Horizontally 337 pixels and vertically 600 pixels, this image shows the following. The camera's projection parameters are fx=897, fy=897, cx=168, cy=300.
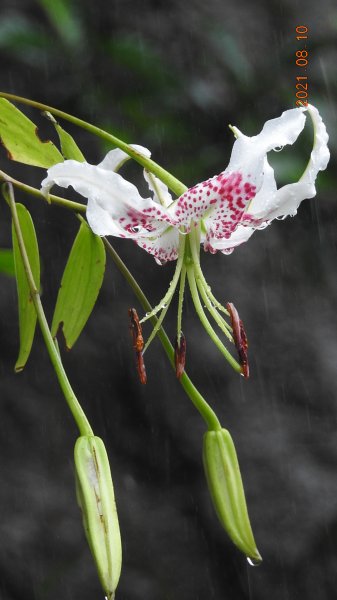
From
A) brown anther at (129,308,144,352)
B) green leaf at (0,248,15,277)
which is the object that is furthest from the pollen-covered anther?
green leaf at (0,248,15,277)

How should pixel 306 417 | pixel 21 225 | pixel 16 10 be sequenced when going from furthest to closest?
pixel 306 417
pixel 16 10
pixel 21 225

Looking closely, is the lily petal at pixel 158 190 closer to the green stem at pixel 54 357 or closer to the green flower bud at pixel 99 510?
the green stem at pixel 54 357

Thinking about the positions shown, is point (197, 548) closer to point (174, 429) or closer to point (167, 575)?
point (167, 575)

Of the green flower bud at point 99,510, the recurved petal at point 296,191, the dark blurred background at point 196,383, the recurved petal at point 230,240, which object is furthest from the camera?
the dark blurred background at point 196,383

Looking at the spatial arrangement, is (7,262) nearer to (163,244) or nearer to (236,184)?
(163,244)

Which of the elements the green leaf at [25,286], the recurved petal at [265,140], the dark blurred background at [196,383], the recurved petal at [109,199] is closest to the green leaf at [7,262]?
the green leaf at [25,286]

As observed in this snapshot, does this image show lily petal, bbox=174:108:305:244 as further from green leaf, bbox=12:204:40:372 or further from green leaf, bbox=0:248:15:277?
green leaf, bbox=0:248:15:277

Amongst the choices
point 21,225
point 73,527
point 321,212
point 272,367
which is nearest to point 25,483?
point 73,527
